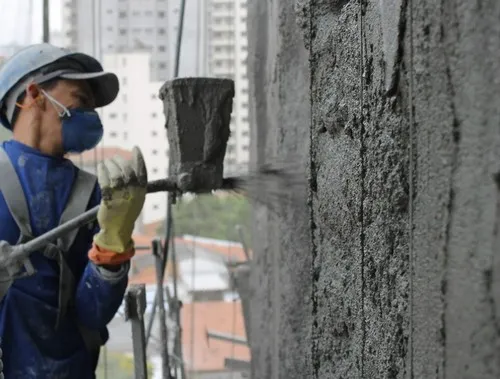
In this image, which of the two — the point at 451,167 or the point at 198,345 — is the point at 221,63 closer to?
the point at 198,345

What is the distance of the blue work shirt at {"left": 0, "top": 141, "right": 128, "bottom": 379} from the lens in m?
1.47

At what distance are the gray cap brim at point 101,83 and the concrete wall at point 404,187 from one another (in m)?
0.60

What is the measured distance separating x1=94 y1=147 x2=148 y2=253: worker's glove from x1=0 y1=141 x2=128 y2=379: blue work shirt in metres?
0.16

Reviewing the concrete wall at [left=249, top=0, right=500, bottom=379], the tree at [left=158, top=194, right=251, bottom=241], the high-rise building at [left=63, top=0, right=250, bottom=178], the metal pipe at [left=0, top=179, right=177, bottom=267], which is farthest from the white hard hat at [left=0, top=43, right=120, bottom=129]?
the tree at [left=158, top=194, right=251, bottom=241]

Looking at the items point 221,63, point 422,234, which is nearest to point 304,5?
point 422,234

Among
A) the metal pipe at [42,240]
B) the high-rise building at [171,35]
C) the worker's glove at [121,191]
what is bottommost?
the metal pipe at [42,240]

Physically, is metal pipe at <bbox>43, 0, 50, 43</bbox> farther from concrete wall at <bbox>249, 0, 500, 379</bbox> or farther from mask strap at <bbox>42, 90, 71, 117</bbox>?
concrete wall at <bbox>249, 0, 500, 379</bbox>

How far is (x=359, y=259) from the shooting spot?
861 mm

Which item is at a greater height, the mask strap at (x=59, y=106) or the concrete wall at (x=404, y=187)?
the mask strap at (x=59, y=106)

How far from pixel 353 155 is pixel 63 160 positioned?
0.90m

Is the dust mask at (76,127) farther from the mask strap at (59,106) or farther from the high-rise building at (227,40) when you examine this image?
the high-rise building at (227,40)

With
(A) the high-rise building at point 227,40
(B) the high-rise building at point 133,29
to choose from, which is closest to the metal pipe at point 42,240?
(B) the high-rise building at point 133,29

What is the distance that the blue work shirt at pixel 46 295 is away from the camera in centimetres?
147

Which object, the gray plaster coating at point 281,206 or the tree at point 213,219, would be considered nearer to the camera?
the gray plaster coating at point 281,206
